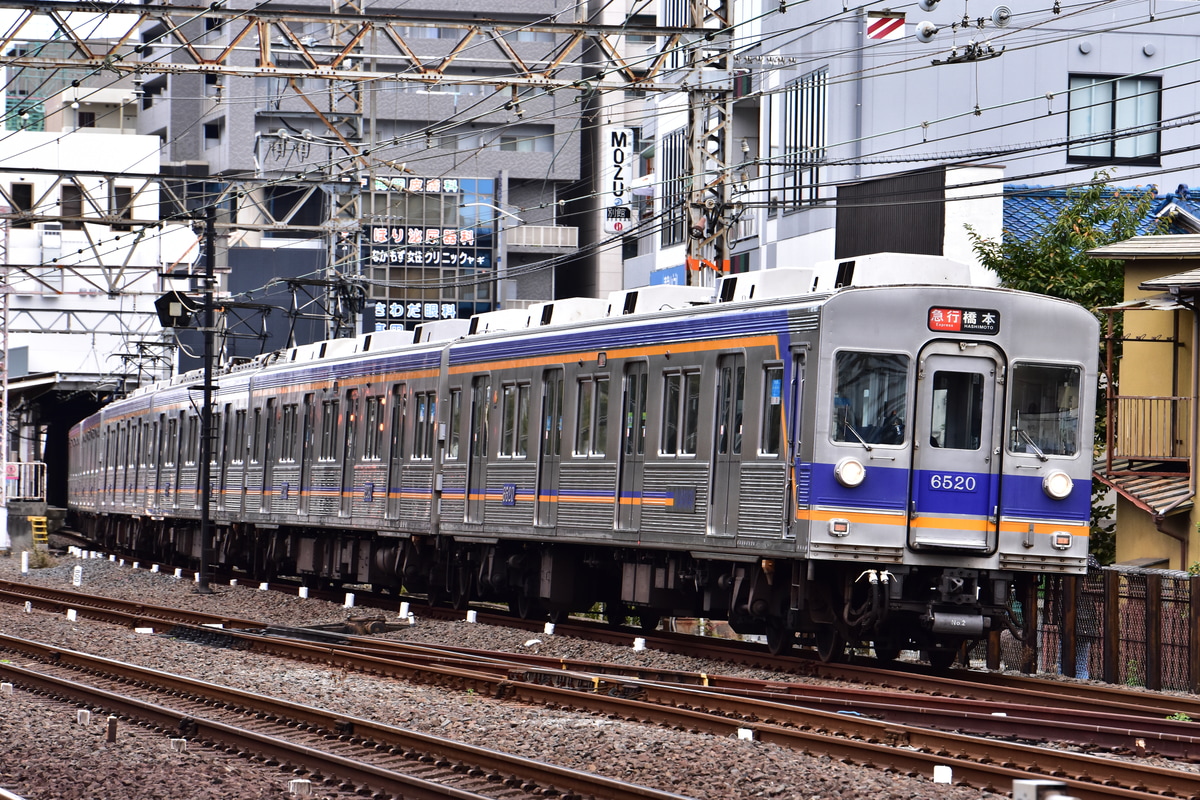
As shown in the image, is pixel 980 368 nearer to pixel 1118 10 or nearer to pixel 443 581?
pixel 443 581

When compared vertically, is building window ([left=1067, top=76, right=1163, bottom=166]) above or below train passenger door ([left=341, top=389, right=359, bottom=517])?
above

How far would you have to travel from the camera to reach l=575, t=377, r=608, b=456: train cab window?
653 inches

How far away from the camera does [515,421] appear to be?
61.0 ft

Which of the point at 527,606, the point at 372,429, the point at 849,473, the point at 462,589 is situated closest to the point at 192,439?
the point at 372,429

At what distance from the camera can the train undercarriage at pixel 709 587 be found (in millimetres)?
13359

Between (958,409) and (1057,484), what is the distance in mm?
1014

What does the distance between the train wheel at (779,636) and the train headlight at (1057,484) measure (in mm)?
2439

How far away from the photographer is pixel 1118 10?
117 feet

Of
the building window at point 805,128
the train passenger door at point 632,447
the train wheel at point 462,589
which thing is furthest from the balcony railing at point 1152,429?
the building window at point 805,128

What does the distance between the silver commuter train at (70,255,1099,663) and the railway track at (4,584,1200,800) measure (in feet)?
4.11

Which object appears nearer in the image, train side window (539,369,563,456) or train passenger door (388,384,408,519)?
train side window (539,369,563,456)

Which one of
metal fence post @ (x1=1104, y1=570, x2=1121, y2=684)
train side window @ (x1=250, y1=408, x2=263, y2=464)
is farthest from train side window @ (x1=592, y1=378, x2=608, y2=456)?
train side window @ (x1=250, y1=408, x2=263, y2=464)

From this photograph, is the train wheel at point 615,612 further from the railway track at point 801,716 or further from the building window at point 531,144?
the building window at point 531,144

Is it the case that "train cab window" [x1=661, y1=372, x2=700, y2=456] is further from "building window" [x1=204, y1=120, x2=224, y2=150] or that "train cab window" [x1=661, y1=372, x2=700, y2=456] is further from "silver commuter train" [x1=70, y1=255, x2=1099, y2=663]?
"building window" [x1=204, y1=120, x2=224, y2=150]
